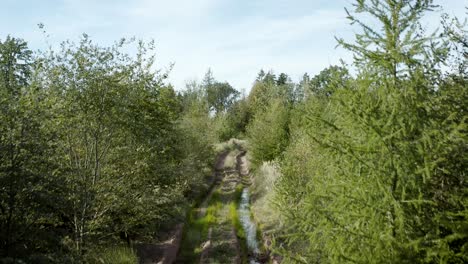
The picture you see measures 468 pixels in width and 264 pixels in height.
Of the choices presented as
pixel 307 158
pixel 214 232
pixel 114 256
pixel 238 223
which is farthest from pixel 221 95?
pixel 114 256

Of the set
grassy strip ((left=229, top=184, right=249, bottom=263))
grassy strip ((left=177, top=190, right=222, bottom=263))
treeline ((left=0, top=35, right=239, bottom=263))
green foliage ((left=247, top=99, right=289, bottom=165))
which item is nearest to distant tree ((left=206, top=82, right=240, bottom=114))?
green foliage ((left=247, top=99, right=289, bottom=165))

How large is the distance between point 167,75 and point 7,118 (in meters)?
6.26

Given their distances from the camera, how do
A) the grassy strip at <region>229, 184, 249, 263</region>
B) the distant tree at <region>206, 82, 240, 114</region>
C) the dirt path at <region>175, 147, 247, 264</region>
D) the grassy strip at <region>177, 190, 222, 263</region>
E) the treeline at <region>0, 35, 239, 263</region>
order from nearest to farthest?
the treeline at <region>0, 35, 239, 263</region>, the dirt path at <region>175, 147, 247, 264</region>, the grassy strip at <region>177, 190, 222, 263</region>, the grassy strip at <region>229, 184, 249, 263</region>, the distant tree at <region>206, 82, 240, 114</region>

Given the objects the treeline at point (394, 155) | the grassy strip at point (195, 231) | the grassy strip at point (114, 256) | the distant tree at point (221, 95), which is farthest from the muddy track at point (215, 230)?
the distant tree at point (221, 95)

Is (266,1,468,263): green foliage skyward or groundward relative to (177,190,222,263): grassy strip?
skyward

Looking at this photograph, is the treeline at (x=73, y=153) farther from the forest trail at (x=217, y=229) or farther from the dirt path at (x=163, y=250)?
the forest trail at (x=217, y=229)

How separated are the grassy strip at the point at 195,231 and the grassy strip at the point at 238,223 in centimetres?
96

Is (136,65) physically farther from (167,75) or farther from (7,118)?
(7,118)

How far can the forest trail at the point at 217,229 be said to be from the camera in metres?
16.7

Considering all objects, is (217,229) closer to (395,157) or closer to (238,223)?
(238,223)

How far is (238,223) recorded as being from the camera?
22375 mm

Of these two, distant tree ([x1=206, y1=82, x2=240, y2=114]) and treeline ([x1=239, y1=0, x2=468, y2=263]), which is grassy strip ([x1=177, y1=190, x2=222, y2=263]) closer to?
treeline ([x1=239, y1=0, x2=468, y2=263])

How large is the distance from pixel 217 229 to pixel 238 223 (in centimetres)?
200

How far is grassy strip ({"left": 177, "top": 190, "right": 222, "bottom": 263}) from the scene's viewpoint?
17016mm
